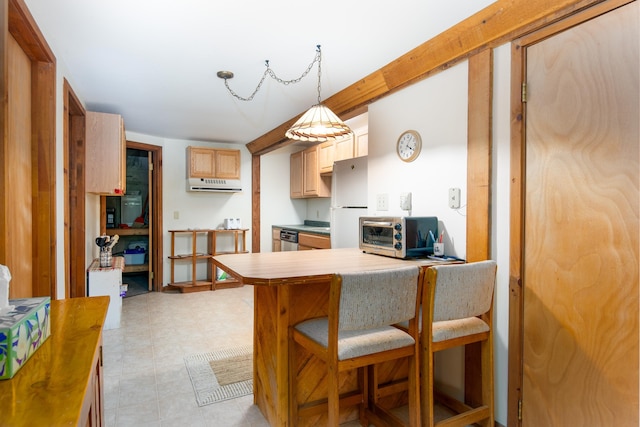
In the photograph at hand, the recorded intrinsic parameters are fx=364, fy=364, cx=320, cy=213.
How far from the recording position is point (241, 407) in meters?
2.18

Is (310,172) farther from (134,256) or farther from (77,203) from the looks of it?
(134,256)

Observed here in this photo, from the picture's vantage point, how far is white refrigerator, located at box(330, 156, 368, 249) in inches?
137

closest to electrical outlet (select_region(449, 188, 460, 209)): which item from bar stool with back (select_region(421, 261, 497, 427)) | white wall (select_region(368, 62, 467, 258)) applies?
white wall (select_region(368, 62, 467, 258))

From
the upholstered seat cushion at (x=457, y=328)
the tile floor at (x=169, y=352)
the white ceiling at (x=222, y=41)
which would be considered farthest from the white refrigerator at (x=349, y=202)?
the upholstered seat cushion at (x=457, y=328)

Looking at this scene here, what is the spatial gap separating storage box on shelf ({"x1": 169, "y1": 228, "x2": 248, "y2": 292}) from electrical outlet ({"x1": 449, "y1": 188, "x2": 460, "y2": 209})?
3.82m

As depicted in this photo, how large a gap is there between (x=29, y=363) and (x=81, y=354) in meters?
0.10

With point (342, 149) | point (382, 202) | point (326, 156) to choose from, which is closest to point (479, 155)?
point (382, 202)

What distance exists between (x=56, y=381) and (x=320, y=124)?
1758mm

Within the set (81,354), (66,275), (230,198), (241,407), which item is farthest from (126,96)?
(81,354)

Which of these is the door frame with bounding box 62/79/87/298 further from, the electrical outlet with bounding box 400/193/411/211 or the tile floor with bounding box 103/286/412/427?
the electrical outlet with bounding box 400/193/411/211

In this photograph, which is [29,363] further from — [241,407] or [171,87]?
[171,87]

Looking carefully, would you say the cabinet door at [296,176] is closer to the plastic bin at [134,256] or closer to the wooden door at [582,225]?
the plastic bin at [134,256]

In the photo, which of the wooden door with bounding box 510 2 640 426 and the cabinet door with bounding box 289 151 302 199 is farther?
the cabinet door with bounding box 289 151 302 199

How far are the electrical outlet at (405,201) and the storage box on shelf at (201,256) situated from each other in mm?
3408
